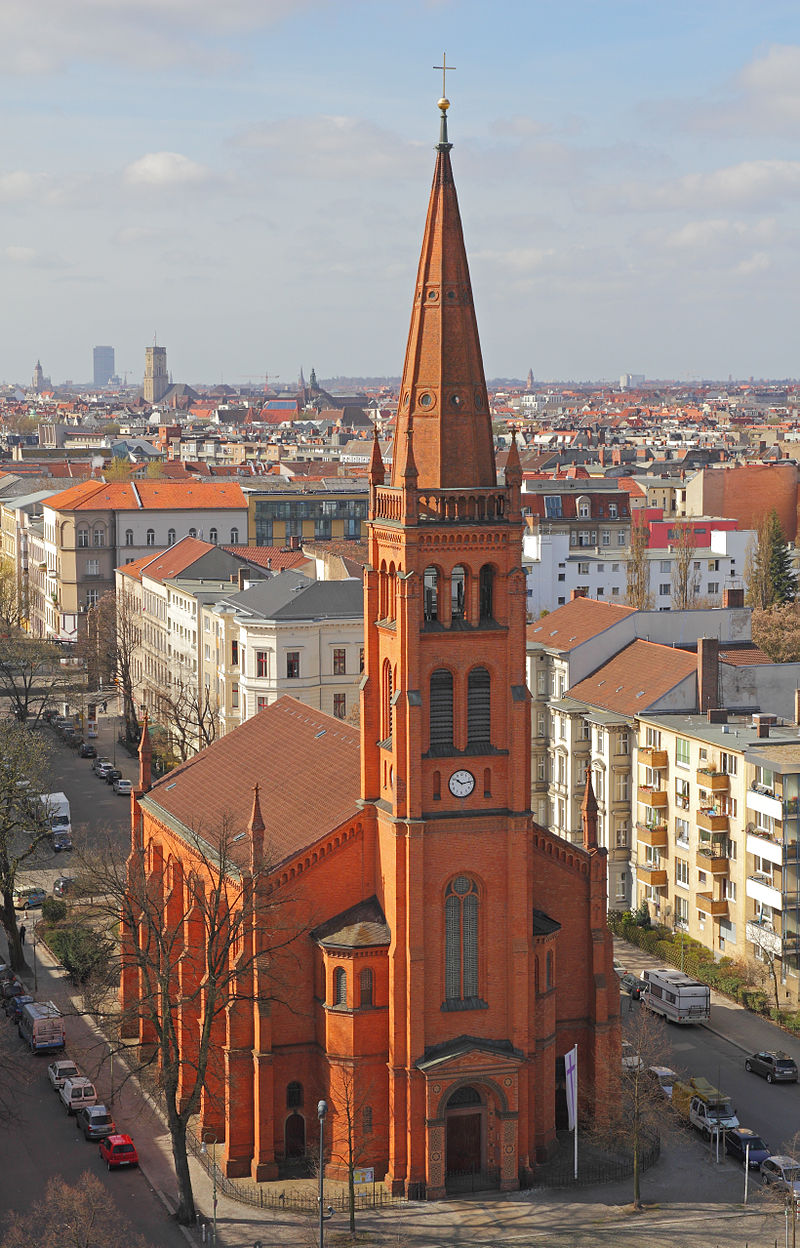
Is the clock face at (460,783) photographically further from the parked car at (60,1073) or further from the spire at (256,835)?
the parked car at (60,1073)

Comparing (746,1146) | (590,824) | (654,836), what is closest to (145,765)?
(590,824)

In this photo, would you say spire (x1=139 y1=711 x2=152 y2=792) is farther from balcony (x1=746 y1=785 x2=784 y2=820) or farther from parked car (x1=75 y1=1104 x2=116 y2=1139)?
balcony (x1=746 y1=785 x2=784 y2=820)

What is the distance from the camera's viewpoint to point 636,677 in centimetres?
10738

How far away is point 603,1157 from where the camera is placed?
224 ft

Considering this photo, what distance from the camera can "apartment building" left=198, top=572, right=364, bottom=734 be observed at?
4906 inches

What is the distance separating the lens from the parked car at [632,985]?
88.0m

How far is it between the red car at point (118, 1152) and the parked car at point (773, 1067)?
1092 inches

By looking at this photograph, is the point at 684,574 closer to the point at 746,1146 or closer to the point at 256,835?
the point at 746,1146

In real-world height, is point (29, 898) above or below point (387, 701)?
below

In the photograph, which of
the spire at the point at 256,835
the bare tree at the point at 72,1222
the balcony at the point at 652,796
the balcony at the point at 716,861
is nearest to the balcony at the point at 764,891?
the balcony at the point at 716,861

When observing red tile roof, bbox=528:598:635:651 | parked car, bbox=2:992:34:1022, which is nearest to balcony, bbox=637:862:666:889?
red tile roof, bbox=528:598:635:651

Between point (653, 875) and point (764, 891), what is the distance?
1105 centimetres

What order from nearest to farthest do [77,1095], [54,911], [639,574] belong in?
[77,1095] < [54,911] < [639,574]

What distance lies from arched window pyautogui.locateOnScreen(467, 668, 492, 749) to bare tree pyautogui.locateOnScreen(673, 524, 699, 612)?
101773 millimetres
